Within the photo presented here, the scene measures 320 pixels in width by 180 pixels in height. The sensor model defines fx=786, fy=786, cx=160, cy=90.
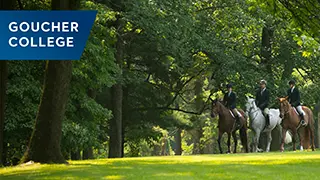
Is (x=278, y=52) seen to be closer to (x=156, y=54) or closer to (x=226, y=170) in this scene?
(x=156, y=54)

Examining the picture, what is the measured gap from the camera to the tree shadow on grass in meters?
17.3

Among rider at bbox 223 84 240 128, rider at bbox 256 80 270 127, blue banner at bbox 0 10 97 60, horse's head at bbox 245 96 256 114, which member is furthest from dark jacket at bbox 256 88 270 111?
blue banner at bbox 0 10 97 60

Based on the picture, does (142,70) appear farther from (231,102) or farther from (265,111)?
(231,102)

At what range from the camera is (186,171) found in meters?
18.7

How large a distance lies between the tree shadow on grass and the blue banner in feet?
9.78

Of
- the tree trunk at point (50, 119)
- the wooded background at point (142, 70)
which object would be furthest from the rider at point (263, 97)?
the tree trunk at point (50, 119)

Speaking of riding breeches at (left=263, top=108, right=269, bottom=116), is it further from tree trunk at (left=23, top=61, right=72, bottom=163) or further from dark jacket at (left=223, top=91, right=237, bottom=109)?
tree trunk at (left=23, top=61, right=72, bottom=163)

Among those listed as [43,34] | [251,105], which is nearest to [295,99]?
[251,105]

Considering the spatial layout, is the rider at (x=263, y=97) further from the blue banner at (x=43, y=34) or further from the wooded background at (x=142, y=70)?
the blue banner at (x=43, y=34)

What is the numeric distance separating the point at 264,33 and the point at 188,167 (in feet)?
84.9

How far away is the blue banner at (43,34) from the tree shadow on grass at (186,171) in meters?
2.98

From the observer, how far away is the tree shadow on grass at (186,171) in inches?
680

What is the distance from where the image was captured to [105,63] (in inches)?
1268

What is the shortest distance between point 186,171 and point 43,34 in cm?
476
